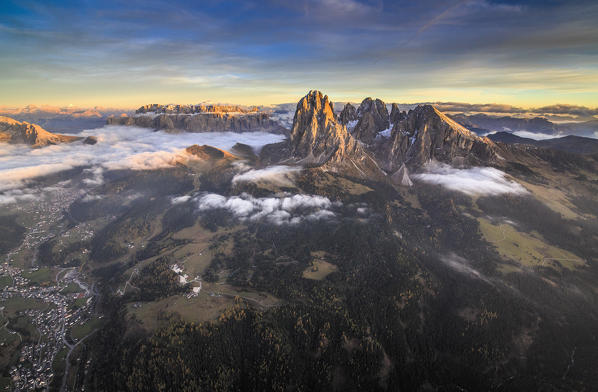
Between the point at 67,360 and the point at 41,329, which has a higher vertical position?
the point at 41,329

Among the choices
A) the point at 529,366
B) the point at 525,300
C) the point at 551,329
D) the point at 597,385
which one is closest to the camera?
the point at 597,385

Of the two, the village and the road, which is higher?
the village

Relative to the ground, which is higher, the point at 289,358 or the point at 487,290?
the point at 487,290

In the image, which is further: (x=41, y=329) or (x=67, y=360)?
(x=41, y=329)

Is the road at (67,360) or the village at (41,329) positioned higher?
the village at (41,329)

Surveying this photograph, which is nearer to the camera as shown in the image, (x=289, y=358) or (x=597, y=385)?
(x=597, y=385)

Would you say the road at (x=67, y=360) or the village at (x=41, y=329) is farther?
the village at (x=41, y=329)

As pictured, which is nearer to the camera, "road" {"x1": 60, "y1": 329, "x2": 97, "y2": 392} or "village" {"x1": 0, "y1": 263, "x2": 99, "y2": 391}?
"road" {"x1": 60, "y1": 329, "x2": 97, "y2": 392}

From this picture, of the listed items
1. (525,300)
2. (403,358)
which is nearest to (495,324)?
(525,300)

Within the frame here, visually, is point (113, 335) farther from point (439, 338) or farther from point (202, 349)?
point (439, 338)

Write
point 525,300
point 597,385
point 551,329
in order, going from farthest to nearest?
point 525,300 → point 551,329 → point 597,385
